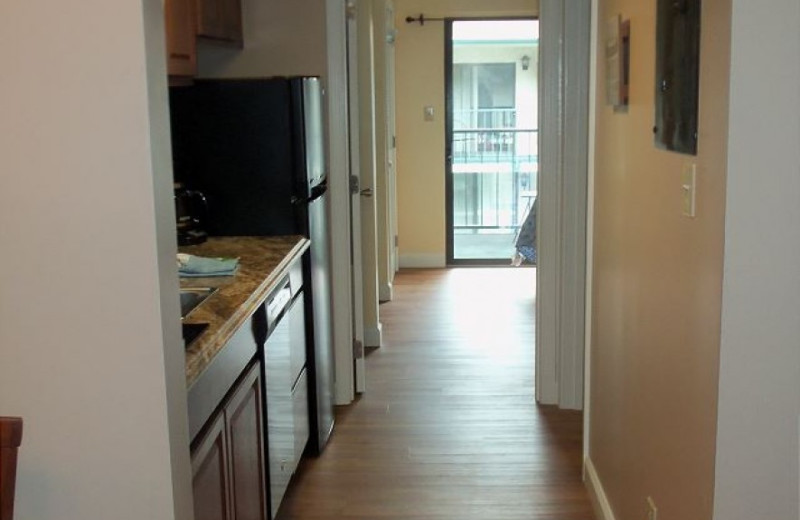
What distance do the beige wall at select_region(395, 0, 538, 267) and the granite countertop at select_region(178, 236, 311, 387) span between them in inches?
169

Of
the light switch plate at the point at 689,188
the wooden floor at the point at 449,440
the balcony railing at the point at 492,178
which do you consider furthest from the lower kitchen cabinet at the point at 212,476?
the balcony railing at the point at 492,178

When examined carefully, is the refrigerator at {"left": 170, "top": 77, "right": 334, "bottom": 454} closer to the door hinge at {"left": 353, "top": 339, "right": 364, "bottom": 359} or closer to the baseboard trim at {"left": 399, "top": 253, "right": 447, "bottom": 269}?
the door hinge at {"left": 353, "top": 339, "right": 364, "bottom": 359}

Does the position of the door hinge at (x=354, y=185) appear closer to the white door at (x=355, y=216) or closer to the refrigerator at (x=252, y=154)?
the white door at (x=355, y=216)

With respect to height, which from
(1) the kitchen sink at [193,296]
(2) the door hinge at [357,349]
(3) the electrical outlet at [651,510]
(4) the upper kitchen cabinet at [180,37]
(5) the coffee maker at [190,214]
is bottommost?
(2) the door hinge at [357,349]

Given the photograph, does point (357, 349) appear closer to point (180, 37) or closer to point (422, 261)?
point (180, 37)

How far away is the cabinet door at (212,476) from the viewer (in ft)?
6.65

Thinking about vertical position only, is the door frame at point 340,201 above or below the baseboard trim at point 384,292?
above

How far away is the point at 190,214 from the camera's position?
362 cm

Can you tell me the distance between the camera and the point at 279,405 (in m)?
→ 3.06

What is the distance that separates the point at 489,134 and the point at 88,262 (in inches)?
261

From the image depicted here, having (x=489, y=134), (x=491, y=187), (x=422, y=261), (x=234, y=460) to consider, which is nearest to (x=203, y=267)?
(x=234, y=460)

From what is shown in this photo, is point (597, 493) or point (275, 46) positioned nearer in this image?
point (597, 493)

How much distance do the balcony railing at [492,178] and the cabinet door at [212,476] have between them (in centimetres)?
588

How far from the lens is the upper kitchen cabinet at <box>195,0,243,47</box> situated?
3.39 m
